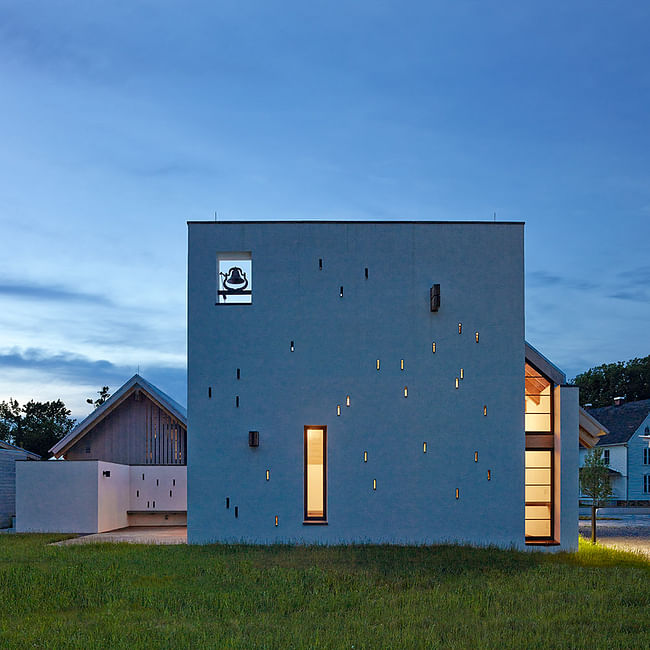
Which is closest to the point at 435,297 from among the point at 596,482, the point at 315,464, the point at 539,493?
the point at 539,493

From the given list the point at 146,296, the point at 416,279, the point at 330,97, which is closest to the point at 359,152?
the point at 146,296

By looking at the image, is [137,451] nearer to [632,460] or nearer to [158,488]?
[158,488]

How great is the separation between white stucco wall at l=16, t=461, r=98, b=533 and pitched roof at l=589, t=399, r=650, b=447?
114ft

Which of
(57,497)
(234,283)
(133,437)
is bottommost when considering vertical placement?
(57,497)

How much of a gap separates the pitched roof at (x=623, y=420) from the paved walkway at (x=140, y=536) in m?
32.2

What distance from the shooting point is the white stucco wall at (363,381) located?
49.5 feet

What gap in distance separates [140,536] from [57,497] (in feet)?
11.1

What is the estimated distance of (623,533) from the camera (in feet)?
73.2

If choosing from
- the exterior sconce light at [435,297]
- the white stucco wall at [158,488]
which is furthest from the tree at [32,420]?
the exterior sconce light at [435,297]

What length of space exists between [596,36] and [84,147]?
Result: 1824 cm

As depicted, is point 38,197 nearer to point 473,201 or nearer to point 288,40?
point 288,40

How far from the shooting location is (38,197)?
1215 inches

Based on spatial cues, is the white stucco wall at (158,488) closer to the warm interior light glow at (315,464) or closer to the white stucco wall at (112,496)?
the white stucco wall at (112,496)

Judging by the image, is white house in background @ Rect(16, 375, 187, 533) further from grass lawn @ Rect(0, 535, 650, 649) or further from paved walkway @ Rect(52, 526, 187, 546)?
grass lawn @ Rect(0, 535, 650, 649)
